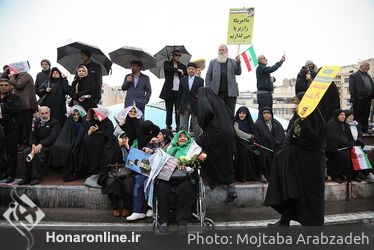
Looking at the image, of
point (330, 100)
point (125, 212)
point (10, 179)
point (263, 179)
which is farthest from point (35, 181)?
point (330, 100)

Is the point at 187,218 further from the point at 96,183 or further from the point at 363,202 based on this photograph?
the point at 363,202

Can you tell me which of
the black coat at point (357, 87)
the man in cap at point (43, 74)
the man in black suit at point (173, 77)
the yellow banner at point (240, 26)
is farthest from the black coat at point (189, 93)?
the black coat at point (357, 87)

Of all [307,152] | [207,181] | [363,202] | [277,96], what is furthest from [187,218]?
[277,96]

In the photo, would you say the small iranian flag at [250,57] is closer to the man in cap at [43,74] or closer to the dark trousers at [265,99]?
the dark trousers at [265,99]

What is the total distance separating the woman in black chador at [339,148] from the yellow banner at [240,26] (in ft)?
8.56

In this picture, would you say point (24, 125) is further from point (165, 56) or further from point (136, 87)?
point (165, 56)

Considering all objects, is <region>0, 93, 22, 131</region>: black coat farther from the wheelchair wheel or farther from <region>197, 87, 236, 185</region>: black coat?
the wheelchair wheel

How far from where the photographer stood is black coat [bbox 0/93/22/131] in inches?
245

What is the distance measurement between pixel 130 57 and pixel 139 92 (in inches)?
38.6

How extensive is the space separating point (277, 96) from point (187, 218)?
207 ft

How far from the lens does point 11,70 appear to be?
6891 mm

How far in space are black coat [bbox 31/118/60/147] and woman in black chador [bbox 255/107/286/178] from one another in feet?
12.6

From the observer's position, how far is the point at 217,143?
5668mm

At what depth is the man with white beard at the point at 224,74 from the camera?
7.09m
